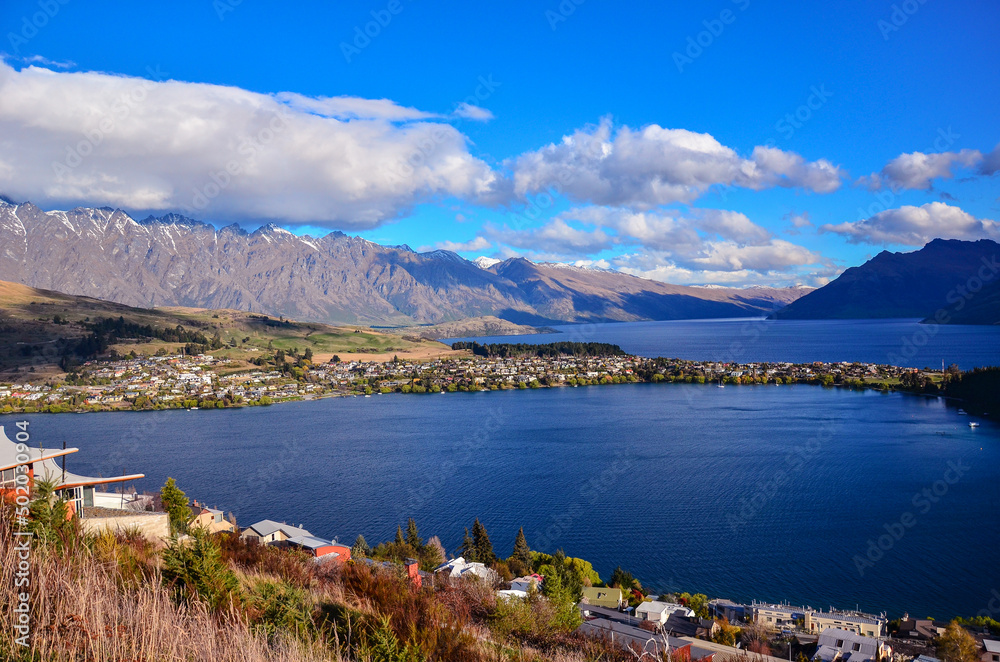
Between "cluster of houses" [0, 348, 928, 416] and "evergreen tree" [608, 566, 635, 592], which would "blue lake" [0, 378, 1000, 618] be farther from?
"cluster of houses" [0, 348, 928, 416]

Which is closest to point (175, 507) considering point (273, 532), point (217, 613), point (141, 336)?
point (273, 532)

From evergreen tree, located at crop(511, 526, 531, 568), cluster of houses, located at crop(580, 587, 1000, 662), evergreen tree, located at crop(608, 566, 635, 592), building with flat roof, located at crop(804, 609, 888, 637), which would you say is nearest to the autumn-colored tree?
cluster of houses, located at crop(580, 587, 1000, 662)

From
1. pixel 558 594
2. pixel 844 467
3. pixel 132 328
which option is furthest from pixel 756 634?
pixel 132 328

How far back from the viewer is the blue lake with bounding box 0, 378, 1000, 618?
713 inches

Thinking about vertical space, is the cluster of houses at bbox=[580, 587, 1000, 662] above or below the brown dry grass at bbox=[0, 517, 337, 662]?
below

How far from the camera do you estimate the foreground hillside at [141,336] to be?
65.9 meters

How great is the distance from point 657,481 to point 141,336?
234 ft

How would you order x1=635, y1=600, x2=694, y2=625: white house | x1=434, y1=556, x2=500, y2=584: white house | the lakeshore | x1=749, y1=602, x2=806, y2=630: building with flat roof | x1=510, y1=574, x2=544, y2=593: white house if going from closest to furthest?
x1=635, y1=600, x2=694, y2=625: white house → x1=749, y1=602, x2=806, y2=630: building with flat roof → x1=510, y1=574, x2=544, y2=593: white house → x1=434, y1=556, x2=500, y2=584: white house → the lakeshore

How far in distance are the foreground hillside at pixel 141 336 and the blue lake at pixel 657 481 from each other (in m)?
23.5

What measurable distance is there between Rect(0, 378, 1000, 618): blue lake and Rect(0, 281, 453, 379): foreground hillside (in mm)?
23489

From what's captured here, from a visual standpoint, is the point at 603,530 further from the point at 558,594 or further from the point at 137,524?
the point at 137,524

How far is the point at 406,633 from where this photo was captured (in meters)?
4.51

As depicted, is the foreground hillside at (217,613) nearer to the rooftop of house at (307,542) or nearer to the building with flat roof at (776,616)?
the rooftop of house at (307,542)

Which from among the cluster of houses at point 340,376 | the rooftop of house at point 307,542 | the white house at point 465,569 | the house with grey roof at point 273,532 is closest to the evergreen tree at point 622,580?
the white house at point 465,569
